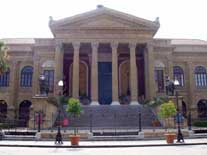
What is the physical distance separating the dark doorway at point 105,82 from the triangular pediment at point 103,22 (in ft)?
20.5

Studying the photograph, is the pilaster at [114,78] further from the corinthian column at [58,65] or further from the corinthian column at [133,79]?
the corinthian column at [58,65]

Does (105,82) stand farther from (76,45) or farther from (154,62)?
(154,62)

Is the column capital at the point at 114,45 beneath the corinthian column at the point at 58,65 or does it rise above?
above

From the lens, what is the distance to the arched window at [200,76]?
47.0 metres

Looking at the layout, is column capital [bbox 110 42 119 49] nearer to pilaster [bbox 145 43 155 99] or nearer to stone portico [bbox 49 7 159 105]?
stone portico [bbox 49 7 159 105]

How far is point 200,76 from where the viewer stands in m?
47.3

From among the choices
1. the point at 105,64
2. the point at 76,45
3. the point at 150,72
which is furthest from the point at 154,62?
the point at 76,45

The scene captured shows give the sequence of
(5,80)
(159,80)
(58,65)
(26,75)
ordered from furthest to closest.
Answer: (26,75) < (5,80) < (159,80) < (58,65)

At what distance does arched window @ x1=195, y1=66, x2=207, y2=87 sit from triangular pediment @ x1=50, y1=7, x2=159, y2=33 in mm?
11931

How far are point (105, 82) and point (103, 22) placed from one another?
345 inches

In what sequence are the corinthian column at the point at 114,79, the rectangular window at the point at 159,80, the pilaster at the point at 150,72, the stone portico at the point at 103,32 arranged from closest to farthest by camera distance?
the corinthian column at the point at 114,79, the pilaster at the point at 150,72, the stone portico at the point at 103,32, the rectangular window at the point at 159,80

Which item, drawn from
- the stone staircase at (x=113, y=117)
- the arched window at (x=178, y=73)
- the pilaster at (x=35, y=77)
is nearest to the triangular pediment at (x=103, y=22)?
the pilaster at (x=35, y=77)

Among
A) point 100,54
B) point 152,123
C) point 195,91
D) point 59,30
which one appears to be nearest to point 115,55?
point 100,54

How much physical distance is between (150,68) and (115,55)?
5056mm
